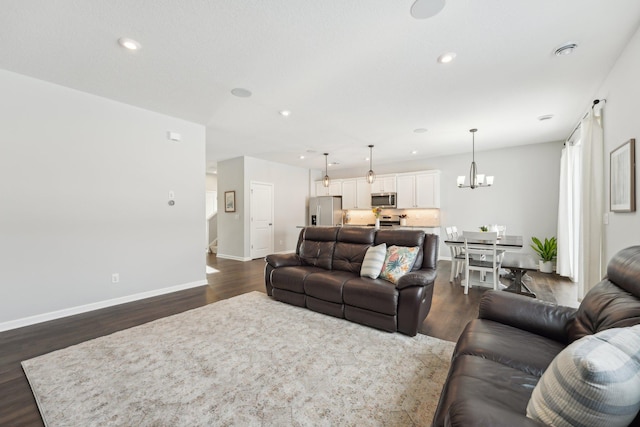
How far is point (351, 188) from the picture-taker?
841 cm

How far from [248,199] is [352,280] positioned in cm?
468

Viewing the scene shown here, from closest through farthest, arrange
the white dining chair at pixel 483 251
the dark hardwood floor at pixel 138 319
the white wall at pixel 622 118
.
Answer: the dark hardwood floor at pixel 138 319
the white wall at pixel 622 118
the white dining chair at pixel 483 251

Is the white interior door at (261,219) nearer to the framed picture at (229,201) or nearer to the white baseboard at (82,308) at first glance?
the framed picture at (229,201)

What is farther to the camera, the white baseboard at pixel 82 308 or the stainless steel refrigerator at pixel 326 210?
the stainless steel refrigerator at pixel 326 210

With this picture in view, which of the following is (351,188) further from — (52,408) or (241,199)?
(52,408)

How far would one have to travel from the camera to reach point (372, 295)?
2.75 m

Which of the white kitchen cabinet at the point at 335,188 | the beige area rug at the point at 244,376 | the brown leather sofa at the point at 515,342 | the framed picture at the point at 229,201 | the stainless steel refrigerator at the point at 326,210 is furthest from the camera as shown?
the white kitchen cabinet at the point at 335,188

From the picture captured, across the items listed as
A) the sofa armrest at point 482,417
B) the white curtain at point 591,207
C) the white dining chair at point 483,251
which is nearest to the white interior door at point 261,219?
the white dining chair at point 483,251

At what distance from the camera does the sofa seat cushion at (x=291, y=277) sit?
3355mm

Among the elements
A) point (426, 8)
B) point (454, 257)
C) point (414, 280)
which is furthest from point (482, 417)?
point (454, 257)

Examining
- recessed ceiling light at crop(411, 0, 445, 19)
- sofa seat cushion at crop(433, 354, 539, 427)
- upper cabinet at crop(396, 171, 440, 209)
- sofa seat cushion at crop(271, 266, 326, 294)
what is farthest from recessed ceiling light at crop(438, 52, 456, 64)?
upper cabinet at crop(396, 171, 440, 209)

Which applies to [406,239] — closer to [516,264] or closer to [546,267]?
[516,264]

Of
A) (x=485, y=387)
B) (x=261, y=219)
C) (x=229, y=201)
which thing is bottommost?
(x=485, y=387)

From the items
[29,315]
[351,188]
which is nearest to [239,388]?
[29,315]
